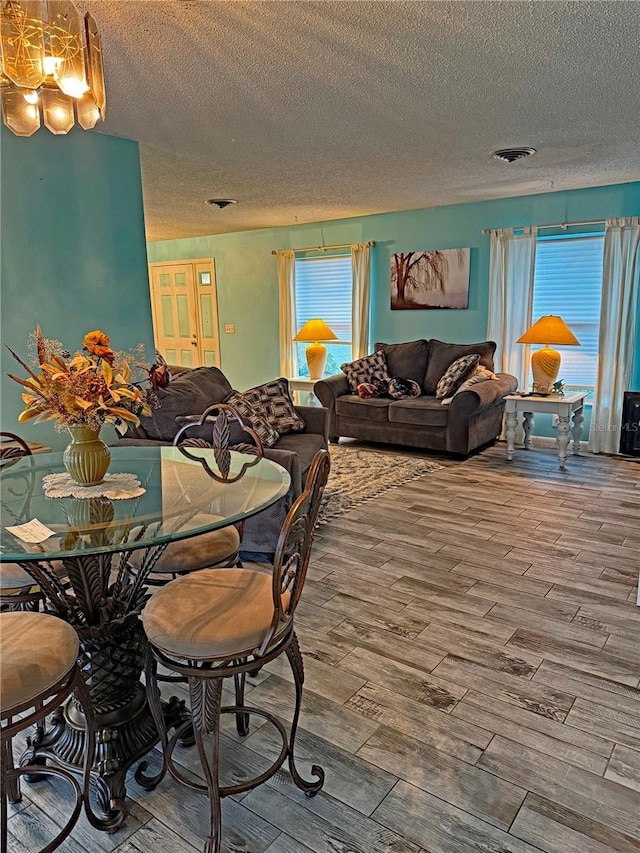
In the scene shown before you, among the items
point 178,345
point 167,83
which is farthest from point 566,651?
point 178,345

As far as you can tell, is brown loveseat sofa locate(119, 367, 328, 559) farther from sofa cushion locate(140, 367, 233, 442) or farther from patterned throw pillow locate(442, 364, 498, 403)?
patterned throw pillow locate(442, 364, 498, 403)

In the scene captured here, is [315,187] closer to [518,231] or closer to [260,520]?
[518,231]

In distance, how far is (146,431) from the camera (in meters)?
3.51

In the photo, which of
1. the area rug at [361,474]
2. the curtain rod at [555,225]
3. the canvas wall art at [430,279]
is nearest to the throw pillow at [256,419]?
the area rug at [361,474]

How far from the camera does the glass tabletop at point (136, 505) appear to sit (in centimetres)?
145

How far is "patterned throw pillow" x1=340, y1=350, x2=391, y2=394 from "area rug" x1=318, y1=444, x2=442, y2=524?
0.72 meters

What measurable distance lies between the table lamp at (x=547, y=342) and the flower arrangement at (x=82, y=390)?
4.07 meters

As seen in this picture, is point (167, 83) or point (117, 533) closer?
point (117, 533)

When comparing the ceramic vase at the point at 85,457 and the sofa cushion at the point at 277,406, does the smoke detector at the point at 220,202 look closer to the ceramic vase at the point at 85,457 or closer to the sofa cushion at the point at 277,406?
the sofa cushion at the point at 277,406

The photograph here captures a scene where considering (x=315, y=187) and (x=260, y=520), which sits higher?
(x=315, y=187)

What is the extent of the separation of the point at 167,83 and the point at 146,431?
1861mm

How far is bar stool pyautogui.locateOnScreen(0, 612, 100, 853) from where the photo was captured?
4.18 feet

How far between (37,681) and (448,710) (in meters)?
1.36

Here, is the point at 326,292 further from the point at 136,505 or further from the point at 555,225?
the point at 136,505
